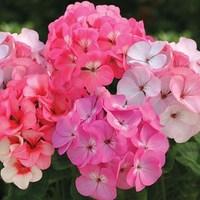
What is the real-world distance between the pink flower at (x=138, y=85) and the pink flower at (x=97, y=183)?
141mm

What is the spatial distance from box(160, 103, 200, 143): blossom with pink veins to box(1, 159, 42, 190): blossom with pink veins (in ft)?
0.78

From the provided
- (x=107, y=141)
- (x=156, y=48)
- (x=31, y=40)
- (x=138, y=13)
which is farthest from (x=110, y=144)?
(x=138, y=13)

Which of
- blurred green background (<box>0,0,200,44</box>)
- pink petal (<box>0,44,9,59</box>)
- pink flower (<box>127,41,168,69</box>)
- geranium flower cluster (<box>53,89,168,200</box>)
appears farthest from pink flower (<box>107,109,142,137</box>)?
blurred green background (<box>0,0,200,44</box>)

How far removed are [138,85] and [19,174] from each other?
262 mm

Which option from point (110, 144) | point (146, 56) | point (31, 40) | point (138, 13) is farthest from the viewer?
point (138, 13)

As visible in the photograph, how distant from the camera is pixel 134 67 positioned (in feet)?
5.52

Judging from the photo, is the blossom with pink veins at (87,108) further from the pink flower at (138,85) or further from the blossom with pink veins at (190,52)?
the blossom with pink veins at (190,52)

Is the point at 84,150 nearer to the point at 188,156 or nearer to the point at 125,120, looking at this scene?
the point at 125,120

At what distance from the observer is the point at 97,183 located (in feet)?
5.38

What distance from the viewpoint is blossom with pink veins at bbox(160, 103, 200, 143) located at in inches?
65.7

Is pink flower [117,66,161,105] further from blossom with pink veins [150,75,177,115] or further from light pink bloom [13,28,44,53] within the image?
light pink bloom [13,28,44,53]

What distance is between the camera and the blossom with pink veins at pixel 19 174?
166cm

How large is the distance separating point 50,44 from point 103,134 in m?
0.22

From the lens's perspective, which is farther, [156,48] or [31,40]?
[31,40]
